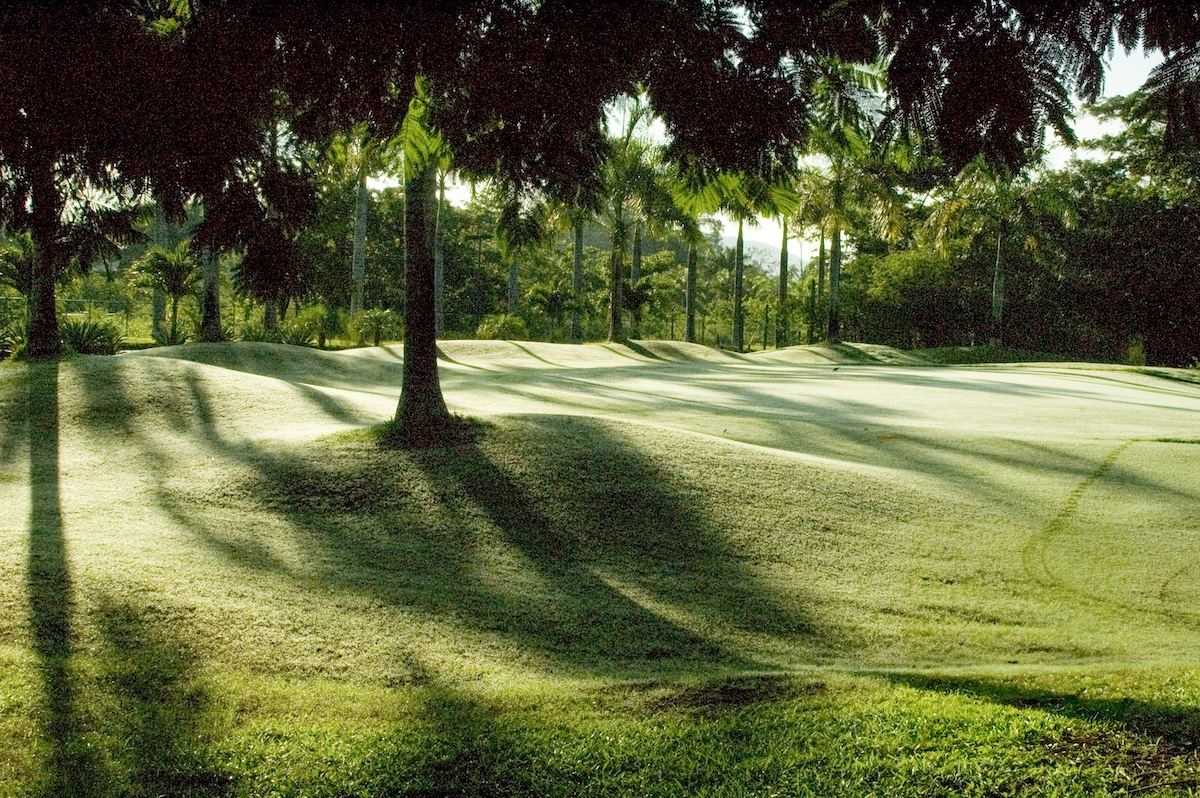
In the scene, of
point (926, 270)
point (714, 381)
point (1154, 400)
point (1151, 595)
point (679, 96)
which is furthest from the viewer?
point (926, 270)

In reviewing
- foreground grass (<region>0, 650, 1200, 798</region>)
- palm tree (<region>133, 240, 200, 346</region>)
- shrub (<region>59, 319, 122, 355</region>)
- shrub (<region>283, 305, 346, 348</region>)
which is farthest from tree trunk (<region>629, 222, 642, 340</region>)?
foreground grass (<region>0, 650, 1200, 798</region>)

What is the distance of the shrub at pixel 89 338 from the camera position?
680 inches

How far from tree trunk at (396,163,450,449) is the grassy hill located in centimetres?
55

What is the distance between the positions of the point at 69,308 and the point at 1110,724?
1561 inches

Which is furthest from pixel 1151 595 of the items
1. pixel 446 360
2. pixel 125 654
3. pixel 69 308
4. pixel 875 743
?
pixel 69 308

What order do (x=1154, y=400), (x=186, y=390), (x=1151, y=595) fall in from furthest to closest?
1. (x=1154, y=400)
2. (x=186, y=390)
3. (x=1151, y=595)

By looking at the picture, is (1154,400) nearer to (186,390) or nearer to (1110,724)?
(1110,724)

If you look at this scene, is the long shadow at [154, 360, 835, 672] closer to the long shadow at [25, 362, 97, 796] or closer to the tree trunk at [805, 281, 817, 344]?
the long shadow at [25, 362, 97, 796]

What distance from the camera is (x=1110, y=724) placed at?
382 centimetres

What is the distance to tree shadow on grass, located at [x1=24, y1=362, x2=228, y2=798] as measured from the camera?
3447 mm

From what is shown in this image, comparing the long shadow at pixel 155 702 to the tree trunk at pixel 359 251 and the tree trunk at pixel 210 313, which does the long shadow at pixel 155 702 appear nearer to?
the tree trunk at pixel 210 313

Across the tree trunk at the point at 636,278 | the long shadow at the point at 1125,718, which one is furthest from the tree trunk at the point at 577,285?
the long shadow at the point at 1125,718

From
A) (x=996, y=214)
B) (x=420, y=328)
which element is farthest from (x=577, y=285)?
(x=420, y=328)

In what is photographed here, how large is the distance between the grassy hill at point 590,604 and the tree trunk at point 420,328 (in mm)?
552
